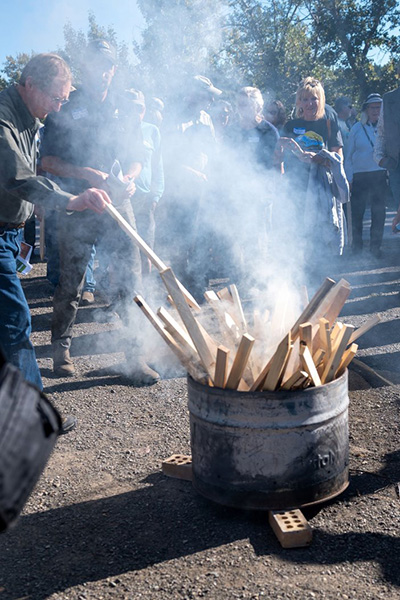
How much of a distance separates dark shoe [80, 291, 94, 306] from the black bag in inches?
230

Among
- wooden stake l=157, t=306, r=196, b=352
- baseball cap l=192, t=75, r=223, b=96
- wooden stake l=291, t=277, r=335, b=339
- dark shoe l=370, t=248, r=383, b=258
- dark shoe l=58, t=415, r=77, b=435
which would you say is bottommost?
dark shoe l=58, t=415, r=77, b=435

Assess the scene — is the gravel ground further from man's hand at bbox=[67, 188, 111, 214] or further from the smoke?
the smoke

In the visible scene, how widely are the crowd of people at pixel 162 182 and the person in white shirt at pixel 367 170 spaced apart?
2 centimetres

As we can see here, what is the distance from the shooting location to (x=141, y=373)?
168 inches

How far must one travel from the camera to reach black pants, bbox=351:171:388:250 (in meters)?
8.10

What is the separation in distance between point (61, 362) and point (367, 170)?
210 inches

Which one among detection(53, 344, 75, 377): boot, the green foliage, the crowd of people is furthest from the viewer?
the green foliage

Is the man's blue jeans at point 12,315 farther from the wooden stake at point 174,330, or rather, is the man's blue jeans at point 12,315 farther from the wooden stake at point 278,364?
the wooden stake at point 278,364

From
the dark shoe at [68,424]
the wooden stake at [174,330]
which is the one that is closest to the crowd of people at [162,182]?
the dark shoe at [68,424]

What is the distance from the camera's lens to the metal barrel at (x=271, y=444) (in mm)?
2410

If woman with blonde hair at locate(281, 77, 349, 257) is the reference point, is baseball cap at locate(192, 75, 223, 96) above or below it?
above

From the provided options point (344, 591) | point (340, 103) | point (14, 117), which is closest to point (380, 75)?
point (340, 103)

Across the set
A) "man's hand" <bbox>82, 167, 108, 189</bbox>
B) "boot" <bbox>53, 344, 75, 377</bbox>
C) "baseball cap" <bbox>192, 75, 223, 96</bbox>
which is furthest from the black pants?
"boot" <bbox>53, 344, 75, 377</bbox>

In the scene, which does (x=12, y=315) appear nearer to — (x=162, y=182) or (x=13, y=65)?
(x=162, y=182)
